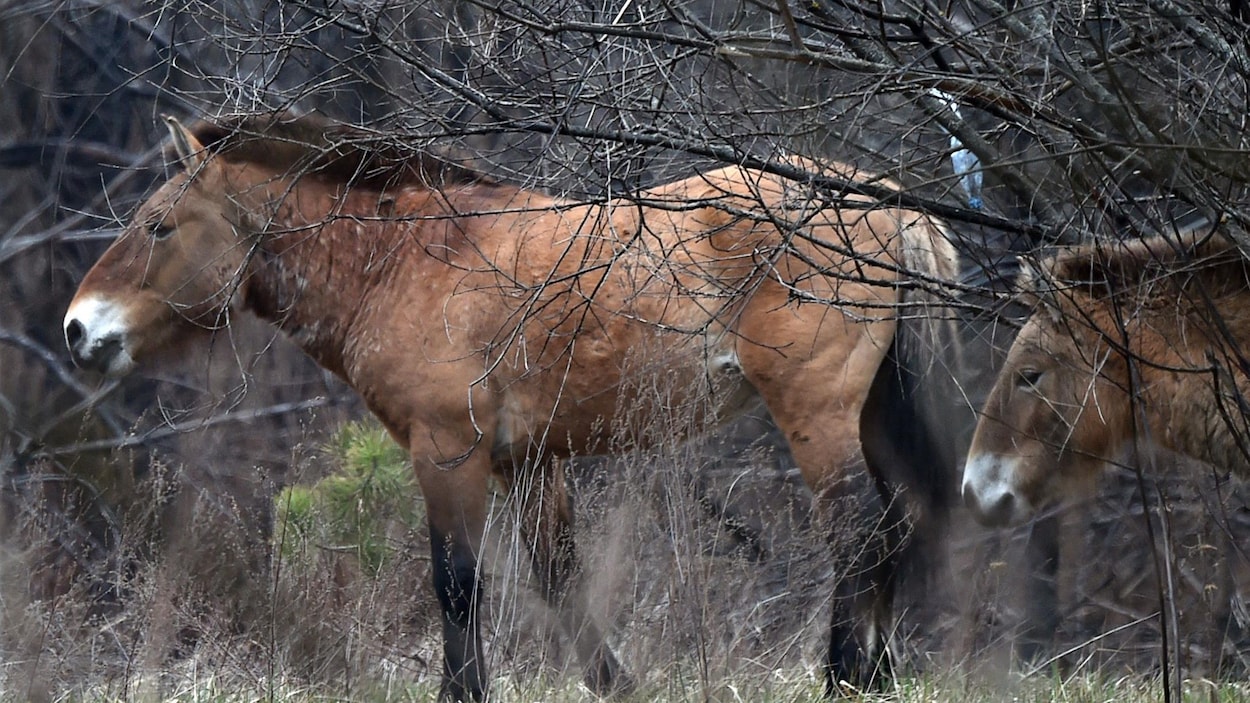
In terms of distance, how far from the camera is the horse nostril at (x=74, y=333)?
210 inches

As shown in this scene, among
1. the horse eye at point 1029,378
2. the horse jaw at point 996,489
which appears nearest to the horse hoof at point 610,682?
the horse jaw at point 996,489

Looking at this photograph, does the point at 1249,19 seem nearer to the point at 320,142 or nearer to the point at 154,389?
the point at 320,142

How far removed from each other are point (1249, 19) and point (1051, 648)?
5.55 meters

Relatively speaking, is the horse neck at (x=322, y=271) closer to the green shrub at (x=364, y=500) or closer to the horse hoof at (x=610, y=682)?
the green shrub at (x=364, y=500)

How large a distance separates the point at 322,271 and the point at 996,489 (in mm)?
2753

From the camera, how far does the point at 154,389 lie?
1054 centimetres

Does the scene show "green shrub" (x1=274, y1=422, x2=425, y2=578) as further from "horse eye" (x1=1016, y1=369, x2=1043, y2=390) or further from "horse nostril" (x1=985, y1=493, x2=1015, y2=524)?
"horse eye" (x1=1016, y1=369, x2=1043, y2=390)

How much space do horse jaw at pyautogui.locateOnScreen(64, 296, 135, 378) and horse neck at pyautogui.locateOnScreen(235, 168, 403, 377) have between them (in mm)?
525

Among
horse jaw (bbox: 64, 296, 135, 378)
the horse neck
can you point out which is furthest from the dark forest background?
the horse neck

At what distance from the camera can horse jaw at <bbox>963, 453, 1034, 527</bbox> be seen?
4844mm

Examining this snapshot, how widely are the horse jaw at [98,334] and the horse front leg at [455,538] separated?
50.0 inches

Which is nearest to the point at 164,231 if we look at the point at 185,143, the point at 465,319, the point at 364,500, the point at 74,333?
the point at 185,143

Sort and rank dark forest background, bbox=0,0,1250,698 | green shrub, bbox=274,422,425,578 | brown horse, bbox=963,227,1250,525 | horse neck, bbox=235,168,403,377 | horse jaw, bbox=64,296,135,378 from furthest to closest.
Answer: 1. green shrub, bbox=274,422,425,578
2. horse neck, bbox=235,168,403,377
3. horse jaw, bbox=64,296,135,378
4. brown horse, bbox=963,227,1250,525
5. dark forest background, bbox=0,0,1250,698

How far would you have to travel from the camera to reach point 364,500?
6.20m
